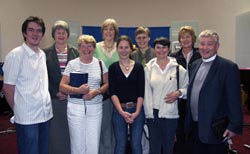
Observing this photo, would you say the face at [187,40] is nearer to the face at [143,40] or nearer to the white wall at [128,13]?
the face at [143,40]

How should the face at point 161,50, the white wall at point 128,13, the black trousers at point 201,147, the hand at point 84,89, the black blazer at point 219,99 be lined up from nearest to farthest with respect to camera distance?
the black blazer at point 219,99 < the black trousers at point 201,147 < the hand at point 84,89 < the face at point 161,50 < the white wall at point 128,13

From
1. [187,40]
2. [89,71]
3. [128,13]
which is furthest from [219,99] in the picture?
[128,13]

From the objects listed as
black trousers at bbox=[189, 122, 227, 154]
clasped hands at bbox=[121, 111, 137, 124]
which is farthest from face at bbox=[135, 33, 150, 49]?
black trousers at bbox=[189, 122, 227, 154]

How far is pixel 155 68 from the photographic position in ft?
10.2

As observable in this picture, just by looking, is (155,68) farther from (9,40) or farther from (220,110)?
(9,40)

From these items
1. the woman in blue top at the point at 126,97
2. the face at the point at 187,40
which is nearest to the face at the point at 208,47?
the woman in blue top at the point at 126,97

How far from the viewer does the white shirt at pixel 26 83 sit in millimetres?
2445

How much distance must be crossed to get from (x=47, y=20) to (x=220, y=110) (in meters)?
7.01

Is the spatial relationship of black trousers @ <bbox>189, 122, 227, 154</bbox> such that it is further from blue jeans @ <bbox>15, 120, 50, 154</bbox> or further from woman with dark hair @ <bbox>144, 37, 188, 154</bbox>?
blue jeans @ <bbox>15, 120, 50, 154</bbox>

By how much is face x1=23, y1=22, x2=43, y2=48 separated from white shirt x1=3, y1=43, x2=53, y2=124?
0.05 metres

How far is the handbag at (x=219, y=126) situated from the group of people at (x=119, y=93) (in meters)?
0.03

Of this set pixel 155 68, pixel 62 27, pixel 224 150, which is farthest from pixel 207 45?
pixel 62 27

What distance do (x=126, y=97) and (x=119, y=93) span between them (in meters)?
0.09

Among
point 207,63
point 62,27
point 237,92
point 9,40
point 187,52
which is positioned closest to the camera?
point 237,92
